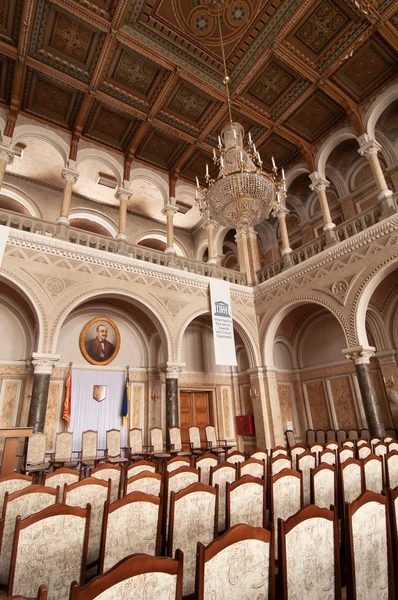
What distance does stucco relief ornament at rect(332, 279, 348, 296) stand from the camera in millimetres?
8344

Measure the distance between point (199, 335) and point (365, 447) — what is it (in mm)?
7694

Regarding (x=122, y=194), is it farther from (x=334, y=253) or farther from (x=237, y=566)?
(x=237, y=566)

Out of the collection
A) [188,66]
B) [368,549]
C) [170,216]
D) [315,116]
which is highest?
[315,116]

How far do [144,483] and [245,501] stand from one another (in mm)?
940

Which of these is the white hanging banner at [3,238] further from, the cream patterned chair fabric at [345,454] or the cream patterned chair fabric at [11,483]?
the cream patterned chair fabric at [345,454]

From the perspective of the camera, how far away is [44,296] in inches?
298

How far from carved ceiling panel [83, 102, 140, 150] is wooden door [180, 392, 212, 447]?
8.19m

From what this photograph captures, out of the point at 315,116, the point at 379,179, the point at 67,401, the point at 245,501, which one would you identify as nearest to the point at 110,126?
the point at 315,116

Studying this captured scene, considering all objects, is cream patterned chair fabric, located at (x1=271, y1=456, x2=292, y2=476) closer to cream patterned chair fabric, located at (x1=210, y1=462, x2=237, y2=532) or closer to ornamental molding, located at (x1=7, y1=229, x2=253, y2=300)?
cream patterned chair fabric, located at (x1=210, y1=462, x2=237, y2=532)

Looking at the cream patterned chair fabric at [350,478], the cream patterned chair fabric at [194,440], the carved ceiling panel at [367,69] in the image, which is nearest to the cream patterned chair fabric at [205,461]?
the cream patterned chair fabric at [350,478]

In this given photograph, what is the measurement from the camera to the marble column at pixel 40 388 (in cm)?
689

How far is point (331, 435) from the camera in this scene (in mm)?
9617

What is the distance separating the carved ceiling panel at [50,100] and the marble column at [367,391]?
31.3 ft

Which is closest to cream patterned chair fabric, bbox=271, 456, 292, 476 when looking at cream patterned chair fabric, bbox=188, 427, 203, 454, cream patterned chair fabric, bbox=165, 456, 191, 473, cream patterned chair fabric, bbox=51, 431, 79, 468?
cream patterned chair fabric, bbox=165, 456, 191, 473
